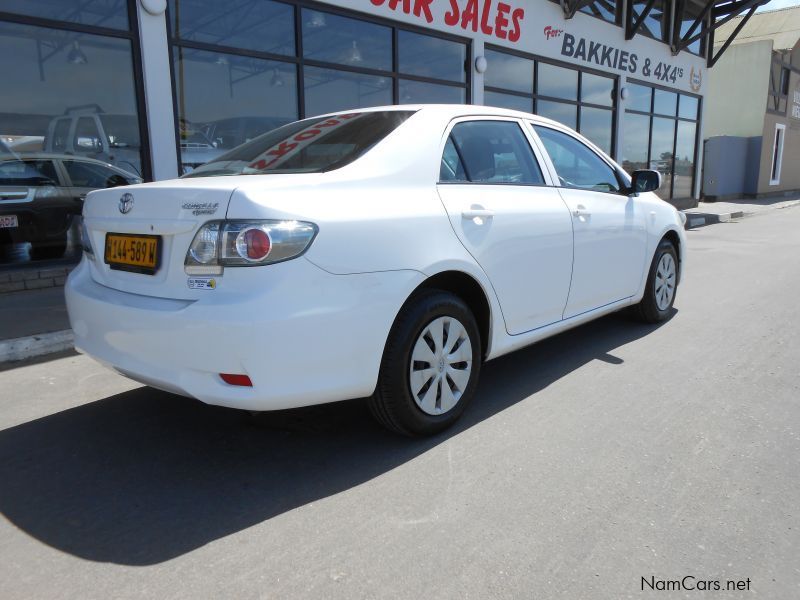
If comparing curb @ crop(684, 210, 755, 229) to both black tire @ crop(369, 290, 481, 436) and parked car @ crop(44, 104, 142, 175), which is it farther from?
black tire @ crop(369, 290, 481, 436)

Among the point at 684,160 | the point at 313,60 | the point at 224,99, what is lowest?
the point at 684,160

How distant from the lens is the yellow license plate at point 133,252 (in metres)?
2.52

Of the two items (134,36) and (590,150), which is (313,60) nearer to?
(134,36)

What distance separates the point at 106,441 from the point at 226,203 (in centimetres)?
147

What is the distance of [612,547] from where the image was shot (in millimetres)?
2082

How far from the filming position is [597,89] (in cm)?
1398

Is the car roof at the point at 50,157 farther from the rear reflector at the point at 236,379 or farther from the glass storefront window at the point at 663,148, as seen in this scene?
the glass storefront window at the point at 663,148

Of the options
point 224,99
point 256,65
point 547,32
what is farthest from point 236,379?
point 547,32

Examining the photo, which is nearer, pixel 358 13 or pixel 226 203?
pixel 226 203

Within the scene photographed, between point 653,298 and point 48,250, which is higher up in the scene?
point 48,250

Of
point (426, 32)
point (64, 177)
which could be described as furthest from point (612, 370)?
point (426, 32)

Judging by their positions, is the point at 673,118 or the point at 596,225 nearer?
the point at 596,225

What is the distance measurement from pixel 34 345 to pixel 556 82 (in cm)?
1146

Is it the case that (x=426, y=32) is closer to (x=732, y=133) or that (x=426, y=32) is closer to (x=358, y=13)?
(x=358, y=13)
